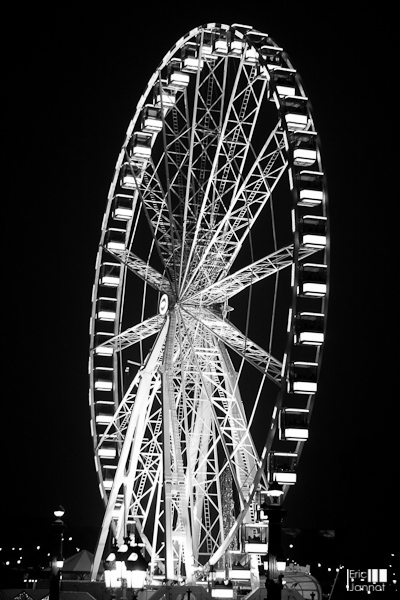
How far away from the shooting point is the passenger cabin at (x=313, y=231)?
36.8m

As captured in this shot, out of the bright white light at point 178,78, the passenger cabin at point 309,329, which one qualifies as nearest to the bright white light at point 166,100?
the bright white light at point 178,78

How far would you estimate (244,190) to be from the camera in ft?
129

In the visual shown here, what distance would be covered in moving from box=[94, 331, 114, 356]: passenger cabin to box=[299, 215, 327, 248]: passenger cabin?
1138cm

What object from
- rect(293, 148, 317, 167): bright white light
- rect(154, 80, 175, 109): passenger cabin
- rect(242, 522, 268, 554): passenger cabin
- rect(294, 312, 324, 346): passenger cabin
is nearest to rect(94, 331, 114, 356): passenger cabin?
rect(154, 80, 175, 109): passenger cabin

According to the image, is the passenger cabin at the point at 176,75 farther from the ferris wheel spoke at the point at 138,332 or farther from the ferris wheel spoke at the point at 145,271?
the ferris wheel spoke at the point at 138,332

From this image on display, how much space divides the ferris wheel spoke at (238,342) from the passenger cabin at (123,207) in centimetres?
764

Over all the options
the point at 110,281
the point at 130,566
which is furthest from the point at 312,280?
the point at 130,566

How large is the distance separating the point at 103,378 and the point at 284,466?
477 inches

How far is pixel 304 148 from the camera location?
37531mm

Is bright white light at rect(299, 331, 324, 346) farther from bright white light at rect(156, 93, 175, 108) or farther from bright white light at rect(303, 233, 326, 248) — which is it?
bright white light at rect(156, 93, 175, 108)
